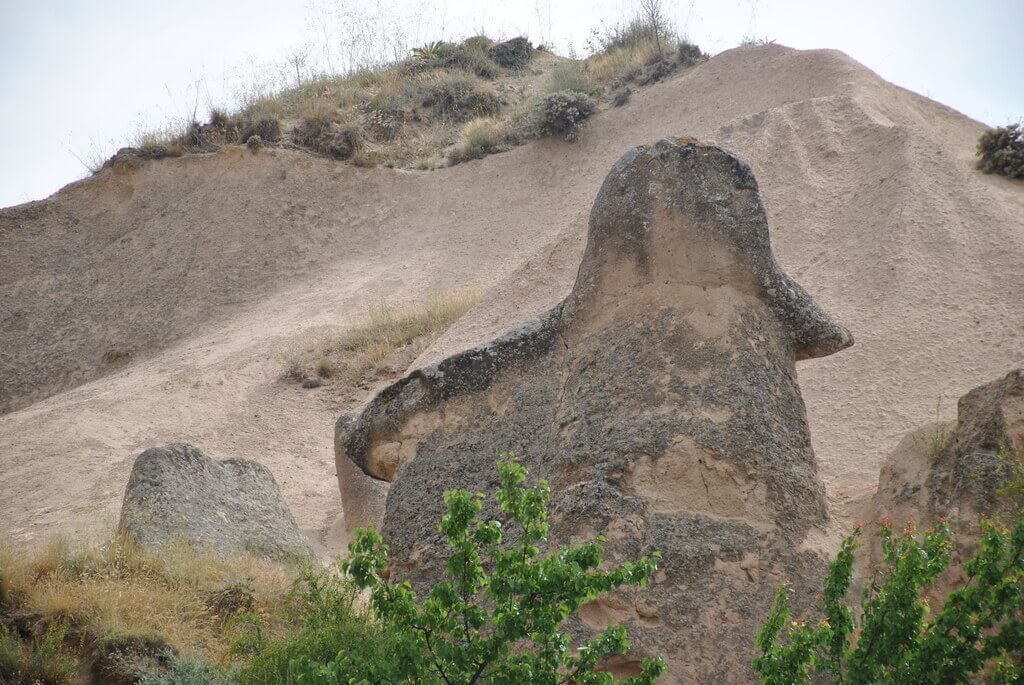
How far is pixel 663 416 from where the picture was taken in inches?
183

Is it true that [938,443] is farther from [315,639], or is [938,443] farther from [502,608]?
[315,639]

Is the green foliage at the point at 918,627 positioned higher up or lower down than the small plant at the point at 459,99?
lower down

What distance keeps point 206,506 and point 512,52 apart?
19088mm

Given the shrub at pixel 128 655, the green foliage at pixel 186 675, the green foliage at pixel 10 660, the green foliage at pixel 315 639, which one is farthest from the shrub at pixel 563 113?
the green foliage at pixel 10 660

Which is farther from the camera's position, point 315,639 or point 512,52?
point 512,52

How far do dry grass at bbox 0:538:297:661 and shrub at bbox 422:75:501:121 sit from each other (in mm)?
16080

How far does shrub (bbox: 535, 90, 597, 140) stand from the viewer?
18.6 meters

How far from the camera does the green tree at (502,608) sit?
3.58 meters

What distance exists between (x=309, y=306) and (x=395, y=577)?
11.7 m

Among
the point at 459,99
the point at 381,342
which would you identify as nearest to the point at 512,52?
the point at 459,99

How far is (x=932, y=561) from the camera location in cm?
354

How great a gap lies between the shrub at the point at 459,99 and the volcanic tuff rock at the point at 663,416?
1630 cm

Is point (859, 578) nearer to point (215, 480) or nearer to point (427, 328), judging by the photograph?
point (215, 480)

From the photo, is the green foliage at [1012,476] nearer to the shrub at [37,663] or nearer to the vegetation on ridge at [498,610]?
the vegetation on ridge at [498,610]
